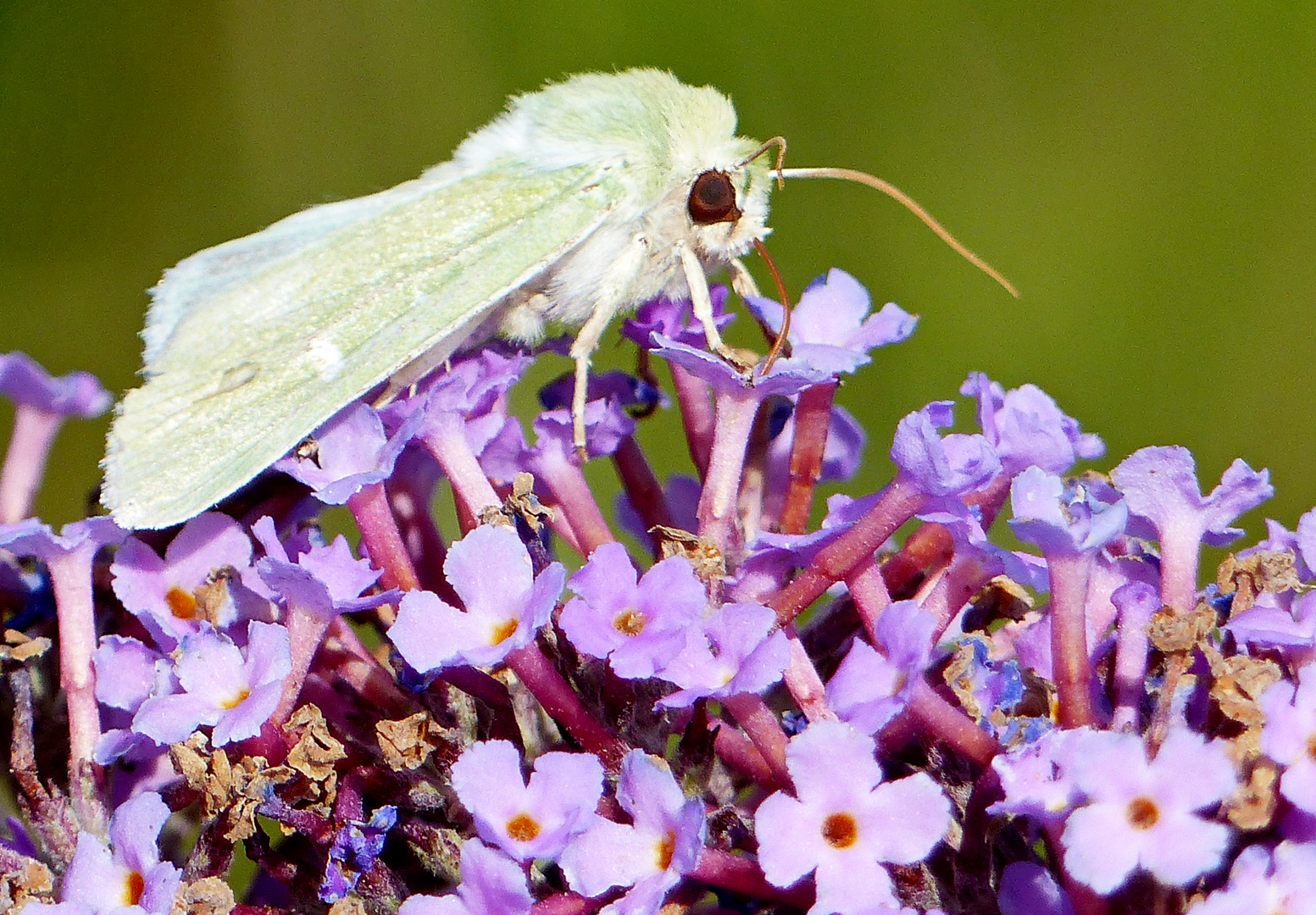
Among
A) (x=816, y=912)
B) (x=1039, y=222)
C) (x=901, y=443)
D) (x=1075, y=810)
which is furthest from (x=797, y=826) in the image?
(x=1039, y=222)

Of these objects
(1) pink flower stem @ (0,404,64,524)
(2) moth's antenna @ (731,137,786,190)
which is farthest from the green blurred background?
(1) pink flower stem @ (0,404,64,524)

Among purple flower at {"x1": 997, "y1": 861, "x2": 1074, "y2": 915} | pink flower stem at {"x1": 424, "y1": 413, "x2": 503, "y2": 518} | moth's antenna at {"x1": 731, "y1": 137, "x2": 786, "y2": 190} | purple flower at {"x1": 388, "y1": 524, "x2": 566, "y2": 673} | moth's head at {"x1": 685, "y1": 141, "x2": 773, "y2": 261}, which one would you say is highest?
moth's antenna at {"x1": 731, "y1": 137, "x2": 786, "y2": 190}

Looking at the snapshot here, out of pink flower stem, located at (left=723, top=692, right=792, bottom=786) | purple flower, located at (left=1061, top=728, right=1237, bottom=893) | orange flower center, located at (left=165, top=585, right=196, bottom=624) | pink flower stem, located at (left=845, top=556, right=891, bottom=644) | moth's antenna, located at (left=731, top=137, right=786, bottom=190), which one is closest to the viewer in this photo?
purple flower, located at (left=1061, top=728, right=1237, bottom=893)

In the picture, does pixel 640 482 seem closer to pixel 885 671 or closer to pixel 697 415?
pixel 697 415

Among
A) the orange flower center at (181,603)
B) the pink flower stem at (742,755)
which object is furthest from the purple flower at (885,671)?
the orange flower center at (181,603)

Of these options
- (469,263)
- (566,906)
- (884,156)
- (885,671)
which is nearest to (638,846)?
(566,906)

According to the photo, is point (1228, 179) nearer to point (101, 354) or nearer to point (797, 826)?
point (797, 826)

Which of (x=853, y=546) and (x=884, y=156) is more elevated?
(x=884, y=156)

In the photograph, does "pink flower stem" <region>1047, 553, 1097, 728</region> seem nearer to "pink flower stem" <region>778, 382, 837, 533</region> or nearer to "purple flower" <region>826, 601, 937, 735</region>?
"purple flower" <region>826, 601, 937, 735</region>
